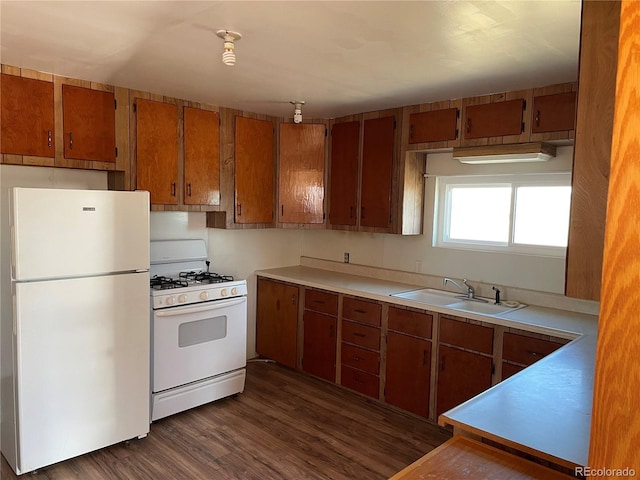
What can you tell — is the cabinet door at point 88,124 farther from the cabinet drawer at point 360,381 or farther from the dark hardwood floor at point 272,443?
the cabinet drawer at point 360,381

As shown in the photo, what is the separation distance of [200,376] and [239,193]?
1512 millimetres

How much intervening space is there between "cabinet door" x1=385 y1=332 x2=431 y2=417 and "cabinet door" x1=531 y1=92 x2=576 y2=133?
159cm

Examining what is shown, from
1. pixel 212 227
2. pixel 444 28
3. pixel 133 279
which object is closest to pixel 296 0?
pixel 444 28

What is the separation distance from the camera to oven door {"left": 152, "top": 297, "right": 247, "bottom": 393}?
3.12 meters

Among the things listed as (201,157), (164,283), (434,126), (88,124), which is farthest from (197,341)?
(434,126)

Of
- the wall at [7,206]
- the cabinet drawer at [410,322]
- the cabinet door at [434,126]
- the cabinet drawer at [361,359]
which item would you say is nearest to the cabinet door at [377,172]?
the cabinet door at [434,126]

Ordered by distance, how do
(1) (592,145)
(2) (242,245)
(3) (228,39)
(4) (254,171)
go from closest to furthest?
1. (1) (592,145)
2. (3) (228,39)
3. (4) (254,171)
4. (2) (242,245)

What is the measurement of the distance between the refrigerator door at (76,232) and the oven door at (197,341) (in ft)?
1.75

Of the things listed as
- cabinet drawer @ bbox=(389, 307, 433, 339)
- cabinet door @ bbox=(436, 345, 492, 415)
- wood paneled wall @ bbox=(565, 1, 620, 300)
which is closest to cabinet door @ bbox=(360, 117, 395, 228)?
cabinet drawer @ bbox=(389, 307, 433, 339)

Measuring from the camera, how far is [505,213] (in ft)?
11.1

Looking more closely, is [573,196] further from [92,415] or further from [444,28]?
[92,415]

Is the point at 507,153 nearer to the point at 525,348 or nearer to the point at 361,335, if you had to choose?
the point at 525,348

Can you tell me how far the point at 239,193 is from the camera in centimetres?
388

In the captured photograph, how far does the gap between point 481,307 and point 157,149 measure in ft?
8.59
